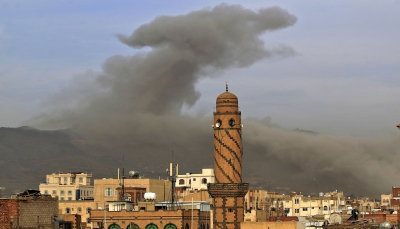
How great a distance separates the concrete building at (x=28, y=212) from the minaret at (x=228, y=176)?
29.4m

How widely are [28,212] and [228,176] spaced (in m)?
33.8

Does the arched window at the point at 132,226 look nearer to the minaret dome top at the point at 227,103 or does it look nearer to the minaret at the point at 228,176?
the minaret at the point at 228,176

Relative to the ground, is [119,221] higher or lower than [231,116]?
lower

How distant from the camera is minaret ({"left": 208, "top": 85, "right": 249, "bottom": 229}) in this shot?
121188mm

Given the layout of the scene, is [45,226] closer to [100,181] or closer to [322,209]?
[100,181]

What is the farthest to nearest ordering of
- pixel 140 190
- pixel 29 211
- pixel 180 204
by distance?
pixel 140 190 → pixel 180 204 → pixel 29 211

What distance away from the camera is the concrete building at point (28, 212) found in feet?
304

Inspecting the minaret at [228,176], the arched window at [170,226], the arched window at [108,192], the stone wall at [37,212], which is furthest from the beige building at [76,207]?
the stone wall at [37,212]

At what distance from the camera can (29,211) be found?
93688 millimetres

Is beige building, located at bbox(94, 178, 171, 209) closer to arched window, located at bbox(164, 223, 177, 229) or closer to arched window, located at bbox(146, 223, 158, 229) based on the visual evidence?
arched window, located at bbox(146, 223, 158, 229)

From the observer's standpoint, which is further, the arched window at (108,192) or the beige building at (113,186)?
the arched window at (108,192)

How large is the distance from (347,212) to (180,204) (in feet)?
135

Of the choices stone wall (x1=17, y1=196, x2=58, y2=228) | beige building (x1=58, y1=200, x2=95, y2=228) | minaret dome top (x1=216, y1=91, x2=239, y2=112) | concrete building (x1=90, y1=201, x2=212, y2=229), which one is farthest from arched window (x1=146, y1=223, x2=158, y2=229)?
beige building (x1=58, y1=200, x2=95, y2=228)

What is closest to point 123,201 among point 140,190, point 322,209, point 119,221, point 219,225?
point 119,221
